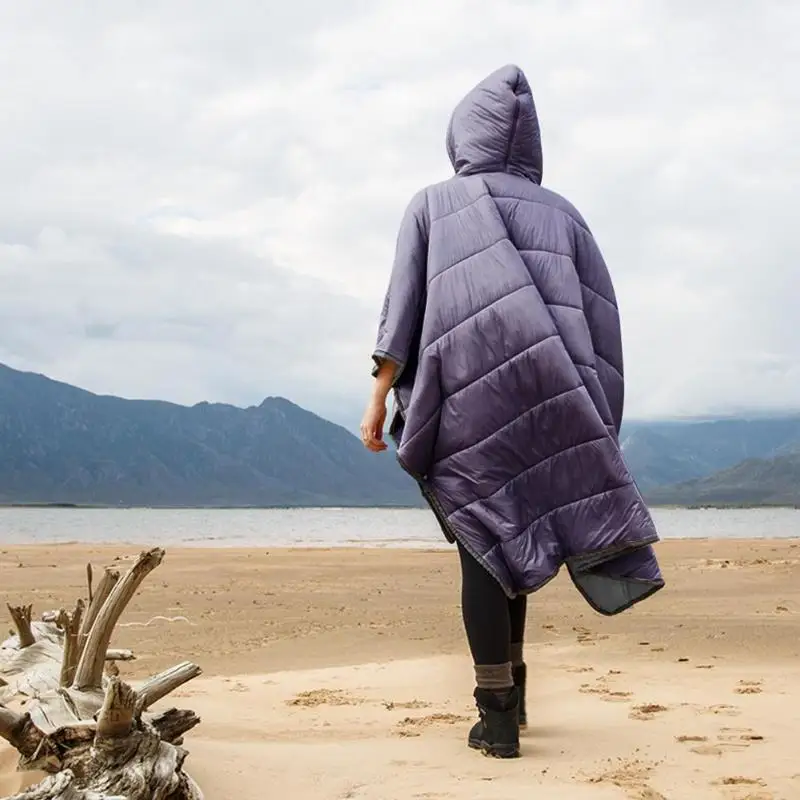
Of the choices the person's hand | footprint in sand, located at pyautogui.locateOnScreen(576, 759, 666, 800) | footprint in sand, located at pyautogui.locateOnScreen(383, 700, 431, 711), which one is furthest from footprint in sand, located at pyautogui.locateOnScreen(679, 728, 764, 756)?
the person's hand

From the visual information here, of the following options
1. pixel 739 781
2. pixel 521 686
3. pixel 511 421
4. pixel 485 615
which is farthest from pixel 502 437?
pixel 739 781

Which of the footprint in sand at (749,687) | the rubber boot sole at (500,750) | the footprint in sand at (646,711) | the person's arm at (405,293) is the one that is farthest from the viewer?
the footprint in sand at (749,687)

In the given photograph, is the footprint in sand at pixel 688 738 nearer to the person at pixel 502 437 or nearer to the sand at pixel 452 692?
the sand at pixel 452 692

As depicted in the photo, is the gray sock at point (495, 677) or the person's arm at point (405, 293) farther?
the person's arm at point (405, 293)

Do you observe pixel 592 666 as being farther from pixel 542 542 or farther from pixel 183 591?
pixel 183 591

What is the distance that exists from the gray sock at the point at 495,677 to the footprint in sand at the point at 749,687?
4.96 ft

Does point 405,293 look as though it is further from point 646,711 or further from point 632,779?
point 646,711

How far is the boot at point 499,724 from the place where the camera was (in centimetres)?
279

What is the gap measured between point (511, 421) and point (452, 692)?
1.75m

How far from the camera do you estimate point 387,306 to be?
304cm

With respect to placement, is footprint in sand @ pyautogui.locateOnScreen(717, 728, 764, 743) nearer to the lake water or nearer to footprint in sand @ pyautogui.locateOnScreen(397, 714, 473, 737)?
footprint in sand @ pyautogui.locateOnScreen(397, 714, 473, 737)

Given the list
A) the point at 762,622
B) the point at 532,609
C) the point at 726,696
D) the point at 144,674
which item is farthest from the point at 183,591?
the point at 726,696

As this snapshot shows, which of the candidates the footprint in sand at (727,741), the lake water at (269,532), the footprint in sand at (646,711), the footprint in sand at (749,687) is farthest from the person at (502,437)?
the lake water at (269,532)

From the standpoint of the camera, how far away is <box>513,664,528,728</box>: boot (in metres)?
3.20
